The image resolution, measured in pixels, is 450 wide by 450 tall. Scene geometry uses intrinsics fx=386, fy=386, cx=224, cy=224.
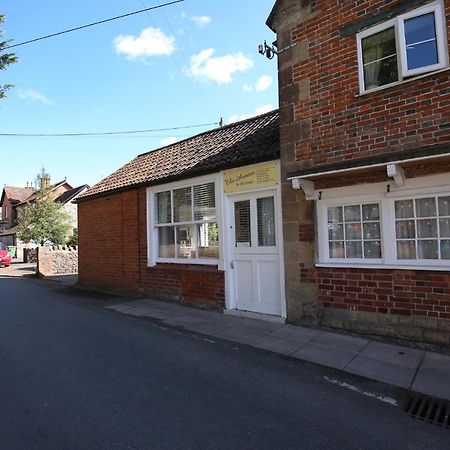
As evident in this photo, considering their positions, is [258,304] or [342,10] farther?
[258,304]

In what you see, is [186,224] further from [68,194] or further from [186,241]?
[68,194]

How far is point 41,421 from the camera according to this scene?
360cm

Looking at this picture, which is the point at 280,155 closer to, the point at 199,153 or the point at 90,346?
the point at 199,153

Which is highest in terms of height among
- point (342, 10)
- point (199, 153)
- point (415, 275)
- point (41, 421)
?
point (342, 10)

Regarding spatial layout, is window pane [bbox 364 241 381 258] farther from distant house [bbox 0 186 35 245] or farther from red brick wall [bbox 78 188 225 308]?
distant house [bbox 0 186 35 245]

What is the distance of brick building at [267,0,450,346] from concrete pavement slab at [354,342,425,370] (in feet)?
0.87

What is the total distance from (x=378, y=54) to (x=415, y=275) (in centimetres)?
345

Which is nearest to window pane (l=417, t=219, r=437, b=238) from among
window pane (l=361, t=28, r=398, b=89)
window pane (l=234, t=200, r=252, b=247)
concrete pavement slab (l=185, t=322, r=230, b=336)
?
window pane (l=361, t=28, r=398, b=89)

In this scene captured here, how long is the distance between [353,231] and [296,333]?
76.6 inches

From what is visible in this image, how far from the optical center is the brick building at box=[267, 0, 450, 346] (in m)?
5.44

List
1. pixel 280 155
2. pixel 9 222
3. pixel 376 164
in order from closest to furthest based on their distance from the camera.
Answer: pixel 376 164 → pixel 280 155 → pixel 9 222

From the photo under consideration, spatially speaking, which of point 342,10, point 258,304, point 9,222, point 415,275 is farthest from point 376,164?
point 9,222

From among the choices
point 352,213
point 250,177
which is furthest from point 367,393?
point 250,177

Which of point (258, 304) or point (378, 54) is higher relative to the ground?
point (378, 54)
